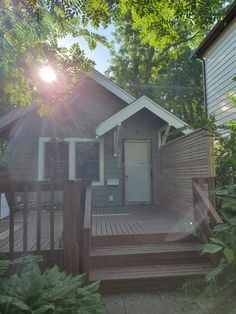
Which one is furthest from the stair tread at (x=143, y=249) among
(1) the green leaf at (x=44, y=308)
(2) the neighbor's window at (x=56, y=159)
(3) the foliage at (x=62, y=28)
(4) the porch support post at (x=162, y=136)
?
(4) the porch support post at (x=162, y=136)

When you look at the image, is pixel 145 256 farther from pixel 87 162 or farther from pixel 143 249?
pixel 87 162

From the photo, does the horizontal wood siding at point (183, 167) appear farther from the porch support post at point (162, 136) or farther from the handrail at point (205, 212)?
the porch support post at point (162, 136)

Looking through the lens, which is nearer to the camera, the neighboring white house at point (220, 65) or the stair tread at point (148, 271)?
the stair tread at point (148, 271)

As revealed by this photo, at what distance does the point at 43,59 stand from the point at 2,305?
107 inches

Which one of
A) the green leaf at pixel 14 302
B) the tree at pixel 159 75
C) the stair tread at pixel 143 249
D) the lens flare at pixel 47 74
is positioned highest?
the tree at pixel 159 75

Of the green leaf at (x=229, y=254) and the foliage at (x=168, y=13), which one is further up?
the foliage at (x=168, y=13)

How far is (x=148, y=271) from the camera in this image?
3.89 metres

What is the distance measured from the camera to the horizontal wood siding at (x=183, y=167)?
4797mm

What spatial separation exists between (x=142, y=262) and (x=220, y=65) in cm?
582

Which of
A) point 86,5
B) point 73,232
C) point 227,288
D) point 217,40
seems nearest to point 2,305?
point 73,232

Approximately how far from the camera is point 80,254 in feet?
12.2

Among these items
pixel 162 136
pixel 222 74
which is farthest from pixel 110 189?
pixel 222 74

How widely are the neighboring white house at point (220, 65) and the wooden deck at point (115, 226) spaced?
9.69ft

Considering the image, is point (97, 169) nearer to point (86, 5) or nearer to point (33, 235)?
point (33, 235)
